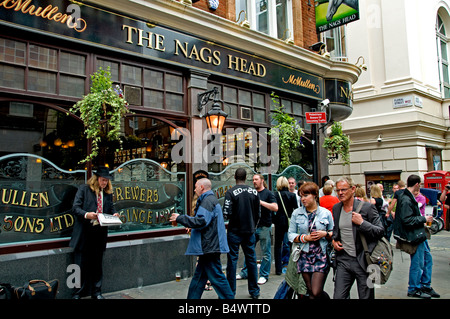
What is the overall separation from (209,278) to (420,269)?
3507 mm

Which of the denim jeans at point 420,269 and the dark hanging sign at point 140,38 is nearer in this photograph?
the denim jeans at point 420,269

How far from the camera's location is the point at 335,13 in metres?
10.9

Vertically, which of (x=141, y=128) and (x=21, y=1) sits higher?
(x=21, y=1)

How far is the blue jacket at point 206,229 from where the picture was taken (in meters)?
4.65

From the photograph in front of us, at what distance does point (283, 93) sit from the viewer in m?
10.3

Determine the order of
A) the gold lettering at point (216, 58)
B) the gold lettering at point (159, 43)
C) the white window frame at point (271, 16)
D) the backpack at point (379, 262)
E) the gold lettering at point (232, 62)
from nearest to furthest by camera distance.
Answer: the backpack at point (379, 262)
the gold lettering at point (159, 43)
the gold lettering at point (216, 58)
the gold lettering at point (232, 62)
the white window frame at point (271, 16)

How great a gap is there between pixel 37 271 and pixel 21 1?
14.4ft

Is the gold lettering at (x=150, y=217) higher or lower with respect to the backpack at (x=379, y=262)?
higher

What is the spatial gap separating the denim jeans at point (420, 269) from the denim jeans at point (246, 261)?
2.55 metres

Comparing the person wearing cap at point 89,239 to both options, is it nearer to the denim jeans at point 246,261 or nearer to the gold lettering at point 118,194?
the gold lettering at point 118,194

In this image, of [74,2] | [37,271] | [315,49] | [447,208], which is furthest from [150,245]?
[315,49]

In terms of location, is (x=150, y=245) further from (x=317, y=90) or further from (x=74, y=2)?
(x=317, y=90)

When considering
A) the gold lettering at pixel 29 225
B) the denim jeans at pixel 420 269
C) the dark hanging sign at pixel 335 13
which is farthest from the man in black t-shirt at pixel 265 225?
the dark hanging sign at pixel 335 13
